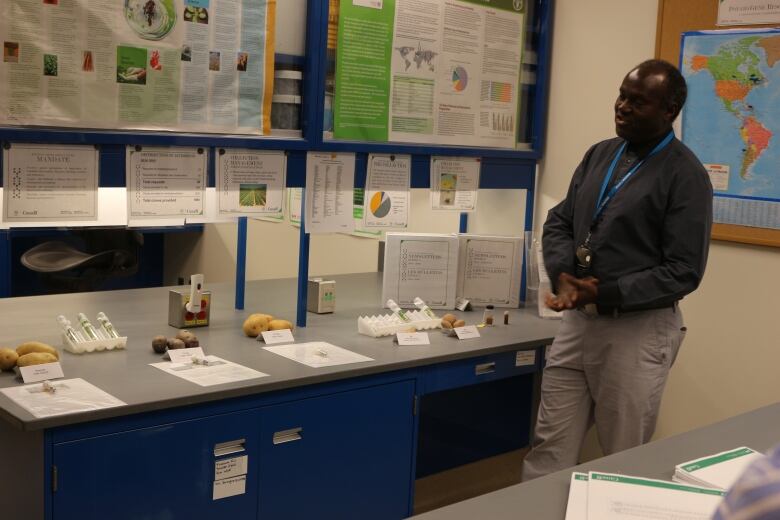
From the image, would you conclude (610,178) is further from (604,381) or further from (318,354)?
(318,354)

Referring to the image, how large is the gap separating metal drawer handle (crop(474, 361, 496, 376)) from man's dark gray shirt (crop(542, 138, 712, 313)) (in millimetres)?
466

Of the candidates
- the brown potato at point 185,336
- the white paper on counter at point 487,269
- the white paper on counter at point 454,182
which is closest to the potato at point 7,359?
the brown potato at point 185,336

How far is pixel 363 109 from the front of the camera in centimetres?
330

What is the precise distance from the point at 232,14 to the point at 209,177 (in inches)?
20.5

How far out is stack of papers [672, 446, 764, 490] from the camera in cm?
162

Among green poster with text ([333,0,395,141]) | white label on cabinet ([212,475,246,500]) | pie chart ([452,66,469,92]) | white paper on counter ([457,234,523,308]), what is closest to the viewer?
white label on cabinet ([212,475,246,500])

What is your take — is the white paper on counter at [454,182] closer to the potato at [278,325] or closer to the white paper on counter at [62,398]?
the potato at [278,325]

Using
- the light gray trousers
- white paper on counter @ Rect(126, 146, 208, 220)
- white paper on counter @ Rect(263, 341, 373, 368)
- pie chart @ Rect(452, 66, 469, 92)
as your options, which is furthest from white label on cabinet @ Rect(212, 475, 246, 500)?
pie chart @ Rect(452, 66, 469, 92)

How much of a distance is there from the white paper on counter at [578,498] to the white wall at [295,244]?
97.5 inches

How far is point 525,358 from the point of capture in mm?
3252

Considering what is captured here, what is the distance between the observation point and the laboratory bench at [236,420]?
2.21m

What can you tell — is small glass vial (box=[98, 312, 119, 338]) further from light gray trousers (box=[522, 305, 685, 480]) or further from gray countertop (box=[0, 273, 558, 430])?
light gray trousers (box=[522, 305, 685, 480])

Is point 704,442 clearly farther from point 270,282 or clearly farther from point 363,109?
point 270,282

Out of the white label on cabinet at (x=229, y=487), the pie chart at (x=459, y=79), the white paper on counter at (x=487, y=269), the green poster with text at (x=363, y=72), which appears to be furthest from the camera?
the white paper on counter at (x=487, y=269)
